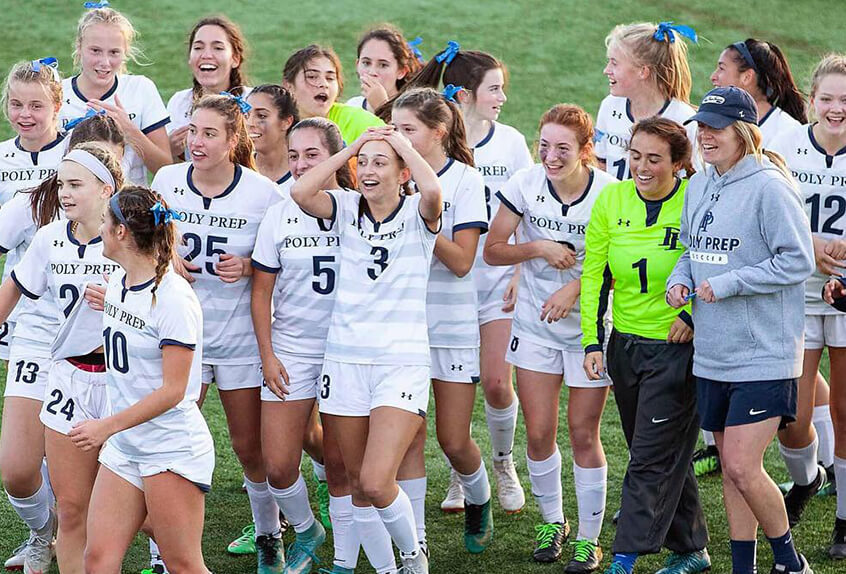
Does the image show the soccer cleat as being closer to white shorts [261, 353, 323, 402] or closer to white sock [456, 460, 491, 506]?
white sock [456, 460, 491, 506]

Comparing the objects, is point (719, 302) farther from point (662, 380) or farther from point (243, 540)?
point (243, 540)

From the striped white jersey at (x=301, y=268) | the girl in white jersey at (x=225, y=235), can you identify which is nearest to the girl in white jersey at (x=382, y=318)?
the striped white jersey at (x=301, y=268)

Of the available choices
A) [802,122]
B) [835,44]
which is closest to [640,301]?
[802,122]

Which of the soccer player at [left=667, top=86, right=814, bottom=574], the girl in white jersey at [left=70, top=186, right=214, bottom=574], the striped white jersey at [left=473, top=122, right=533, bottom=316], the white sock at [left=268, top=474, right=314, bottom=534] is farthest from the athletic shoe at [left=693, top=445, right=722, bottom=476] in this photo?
the girl in white jersey at [left=70, top=186, right=214, bottom=574]

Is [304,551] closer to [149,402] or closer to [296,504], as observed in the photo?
[296,504]

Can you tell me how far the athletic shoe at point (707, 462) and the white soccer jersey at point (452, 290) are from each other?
185 cm

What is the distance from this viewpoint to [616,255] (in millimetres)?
5145

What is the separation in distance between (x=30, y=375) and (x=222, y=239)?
0.96 m

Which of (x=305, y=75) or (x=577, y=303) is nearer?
(x=577, y=303)

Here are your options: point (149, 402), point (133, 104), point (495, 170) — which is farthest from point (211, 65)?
point (149, 402)

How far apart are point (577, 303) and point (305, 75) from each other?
68.4 inches

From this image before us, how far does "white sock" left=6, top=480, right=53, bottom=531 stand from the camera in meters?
5.23

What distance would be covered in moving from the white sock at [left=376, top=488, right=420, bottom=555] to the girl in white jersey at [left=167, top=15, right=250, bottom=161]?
2.34 meters

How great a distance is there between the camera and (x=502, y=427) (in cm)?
621
